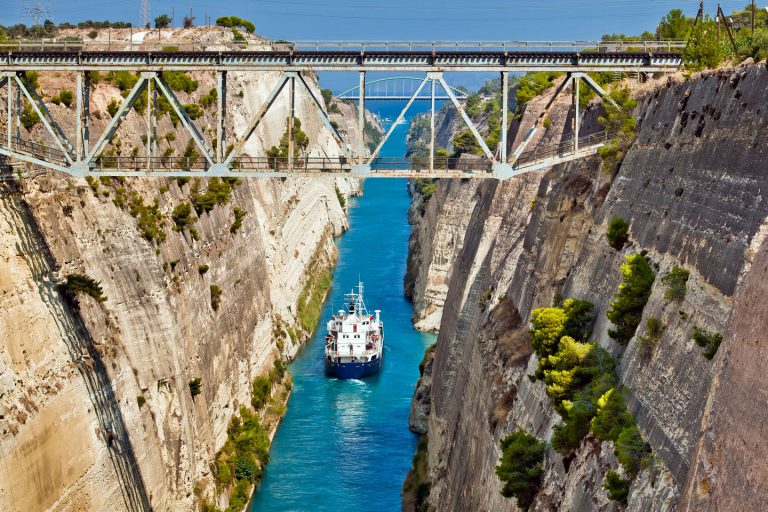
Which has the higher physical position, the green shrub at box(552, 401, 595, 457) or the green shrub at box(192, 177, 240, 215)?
the green shrub at box(192, 177, 240, 215)

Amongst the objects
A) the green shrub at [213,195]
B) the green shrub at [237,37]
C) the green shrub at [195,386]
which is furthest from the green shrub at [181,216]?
the green shrub at [237,37]

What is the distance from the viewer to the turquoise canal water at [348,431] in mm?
45844

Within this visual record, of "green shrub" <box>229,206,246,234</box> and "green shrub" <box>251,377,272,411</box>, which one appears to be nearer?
"green shrub" <box>251,377,272,411</box>

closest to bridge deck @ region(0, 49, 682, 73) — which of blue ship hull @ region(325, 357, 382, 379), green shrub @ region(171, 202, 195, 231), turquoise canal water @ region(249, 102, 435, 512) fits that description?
green shrub @ region(171, 202, 195, 231)

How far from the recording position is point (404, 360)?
67375 mm

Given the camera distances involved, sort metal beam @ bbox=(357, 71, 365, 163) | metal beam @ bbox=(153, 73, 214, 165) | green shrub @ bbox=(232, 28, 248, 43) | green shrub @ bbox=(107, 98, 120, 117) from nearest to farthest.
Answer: metal beam @ bbox=(357, 71, 365, 163) < metal beam @ bbox=(153, 73, 214, 165) < green shrub @ bbox=(107, 98, 120, 117) < green shrub @ bbox=(232, 28, 248, 43)

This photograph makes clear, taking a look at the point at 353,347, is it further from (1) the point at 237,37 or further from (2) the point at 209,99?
(1) the point at 237,37

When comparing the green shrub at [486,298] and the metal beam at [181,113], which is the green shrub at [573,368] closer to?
the metal beam at [181,113]

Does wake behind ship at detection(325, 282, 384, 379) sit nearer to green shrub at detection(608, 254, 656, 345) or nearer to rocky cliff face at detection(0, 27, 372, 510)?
Result: rocky cliff face at detection(0, 27, 372, 510)

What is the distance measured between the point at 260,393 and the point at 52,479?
22714 mm

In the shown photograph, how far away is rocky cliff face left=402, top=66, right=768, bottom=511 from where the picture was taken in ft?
54.7

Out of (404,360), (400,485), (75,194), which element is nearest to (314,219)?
(404,360)

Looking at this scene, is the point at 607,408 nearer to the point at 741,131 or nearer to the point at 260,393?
the point at 741,131

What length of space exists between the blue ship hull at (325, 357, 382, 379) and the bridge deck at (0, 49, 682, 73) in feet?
108
